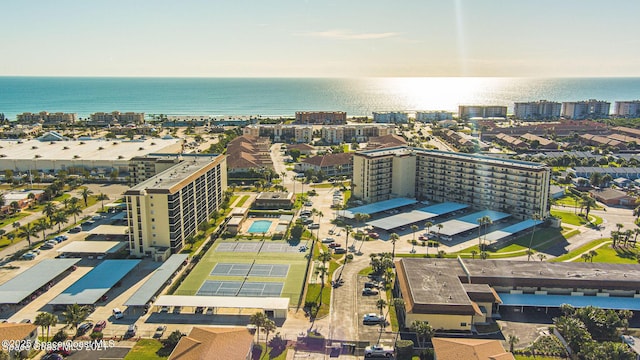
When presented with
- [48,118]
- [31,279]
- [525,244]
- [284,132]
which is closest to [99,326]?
[31,279]

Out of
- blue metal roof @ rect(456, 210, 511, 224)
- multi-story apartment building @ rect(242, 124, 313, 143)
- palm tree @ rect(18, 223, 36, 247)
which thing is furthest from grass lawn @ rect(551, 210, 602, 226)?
multi-story apartment building @ rect(242, 124, 313, 143)

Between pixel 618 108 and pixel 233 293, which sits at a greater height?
pixel 618 108

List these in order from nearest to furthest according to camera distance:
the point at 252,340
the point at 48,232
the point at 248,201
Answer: the point at 252,340 < the point at 48,232 < the point at 248,201

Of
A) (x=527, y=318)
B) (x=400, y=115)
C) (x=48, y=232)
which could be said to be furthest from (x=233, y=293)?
(x=400, y=115)

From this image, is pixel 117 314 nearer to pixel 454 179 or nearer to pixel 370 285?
pixel 370 285

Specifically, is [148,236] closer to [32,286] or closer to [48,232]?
[32,286]

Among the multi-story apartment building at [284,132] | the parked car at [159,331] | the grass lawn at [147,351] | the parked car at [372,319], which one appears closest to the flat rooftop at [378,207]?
the parked car at [372,319]
